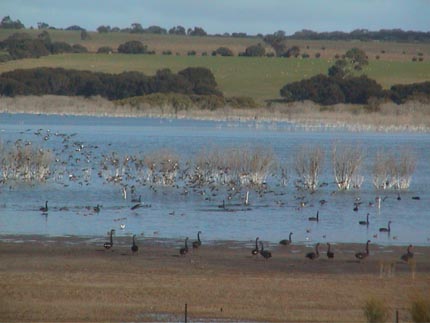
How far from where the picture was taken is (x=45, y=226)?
1167 inches

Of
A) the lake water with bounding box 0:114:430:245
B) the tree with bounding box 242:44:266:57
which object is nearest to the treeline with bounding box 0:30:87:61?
the tree with bounding box 242:44:266:57

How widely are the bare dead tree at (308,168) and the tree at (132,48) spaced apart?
102 metres

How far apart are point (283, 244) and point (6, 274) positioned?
7732mm

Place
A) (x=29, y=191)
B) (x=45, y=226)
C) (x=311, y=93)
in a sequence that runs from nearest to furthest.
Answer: (x=45, y=226)
(x=29, y=191)
(x=311, y=93)

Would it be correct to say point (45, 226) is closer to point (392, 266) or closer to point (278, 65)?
point (392, 266)

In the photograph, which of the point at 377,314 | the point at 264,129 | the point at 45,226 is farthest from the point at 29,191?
the point at 264,129

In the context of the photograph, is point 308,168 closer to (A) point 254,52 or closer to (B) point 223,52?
(A) point 254,52

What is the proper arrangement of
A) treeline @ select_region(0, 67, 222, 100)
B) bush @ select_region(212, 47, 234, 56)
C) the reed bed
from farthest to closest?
bush @ select_region(212, 47, 234, 56)
treeline @ select_region(0, 67, 222, 100)
the reed bed

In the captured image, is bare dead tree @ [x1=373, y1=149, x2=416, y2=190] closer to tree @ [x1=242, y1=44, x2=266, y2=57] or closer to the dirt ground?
the dirt ground

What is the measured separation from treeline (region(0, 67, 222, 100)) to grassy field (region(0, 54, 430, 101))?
12.6 ft

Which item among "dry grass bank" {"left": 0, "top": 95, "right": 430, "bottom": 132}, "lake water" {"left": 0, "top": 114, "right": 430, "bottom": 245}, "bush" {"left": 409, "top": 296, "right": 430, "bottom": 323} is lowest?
"dry grass bank" {"left": 0, "top": 95, "right": 430, "bottom": 132}

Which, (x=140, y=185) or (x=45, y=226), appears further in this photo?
(x=140, y=185)

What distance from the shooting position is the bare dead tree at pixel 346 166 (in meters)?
39.8

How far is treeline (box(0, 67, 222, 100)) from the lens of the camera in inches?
4126
